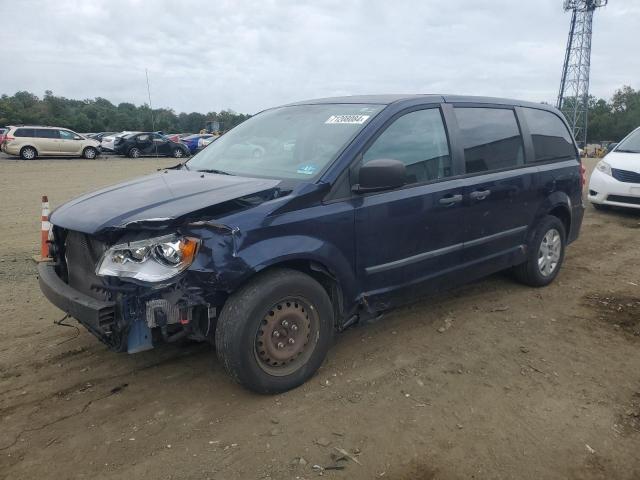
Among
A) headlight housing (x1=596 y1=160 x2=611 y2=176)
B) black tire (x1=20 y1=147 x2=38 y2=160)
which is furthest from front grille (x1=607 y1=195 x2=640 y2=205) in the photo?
black tire (x1=20 y1=147 x2=38 y2=160)

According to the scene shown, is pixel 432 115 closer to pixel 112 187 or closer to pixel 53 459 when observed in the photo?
pixel 112 187

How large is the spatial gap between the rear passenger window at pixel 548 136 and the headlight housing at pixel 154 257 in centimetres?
366

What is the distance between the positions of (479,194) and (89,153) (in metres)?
24.7

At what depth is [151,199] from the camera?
3.19 metres

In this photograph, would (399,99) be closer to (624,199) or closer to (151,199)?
(151,199)

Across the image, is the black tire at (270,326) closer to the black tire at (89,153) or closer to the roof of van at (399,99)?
the roof of van at (399,99)

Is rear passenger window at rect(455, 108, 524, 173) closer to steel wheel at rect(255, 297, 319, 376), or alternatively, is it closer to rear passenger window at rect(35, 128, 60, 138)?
steel wheel at rect(255, 297, 319, 376)

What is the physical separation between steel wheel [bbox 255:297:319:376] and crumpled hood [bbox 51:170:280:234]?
760 millimetres

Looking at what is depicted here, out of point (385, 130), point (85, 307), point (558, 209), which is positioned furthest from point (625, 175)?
point (85, 307)

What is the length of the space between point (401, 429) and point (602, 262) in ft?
15.3

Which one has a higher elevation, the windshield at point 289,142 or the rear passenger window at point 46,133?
the rear passenger window at point 46,133

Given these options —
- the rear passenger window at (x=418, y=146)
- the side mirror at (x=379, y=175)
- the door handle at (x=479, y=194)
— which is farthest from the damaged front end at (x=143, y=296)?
the door handle at (x=479, y=194)

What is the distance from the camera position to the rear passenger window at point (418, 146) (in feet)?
12.1

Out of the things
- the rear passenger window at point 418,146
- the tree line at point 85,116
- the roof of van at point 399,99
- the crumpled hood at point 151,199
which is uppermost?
the tree line at point 85,116
